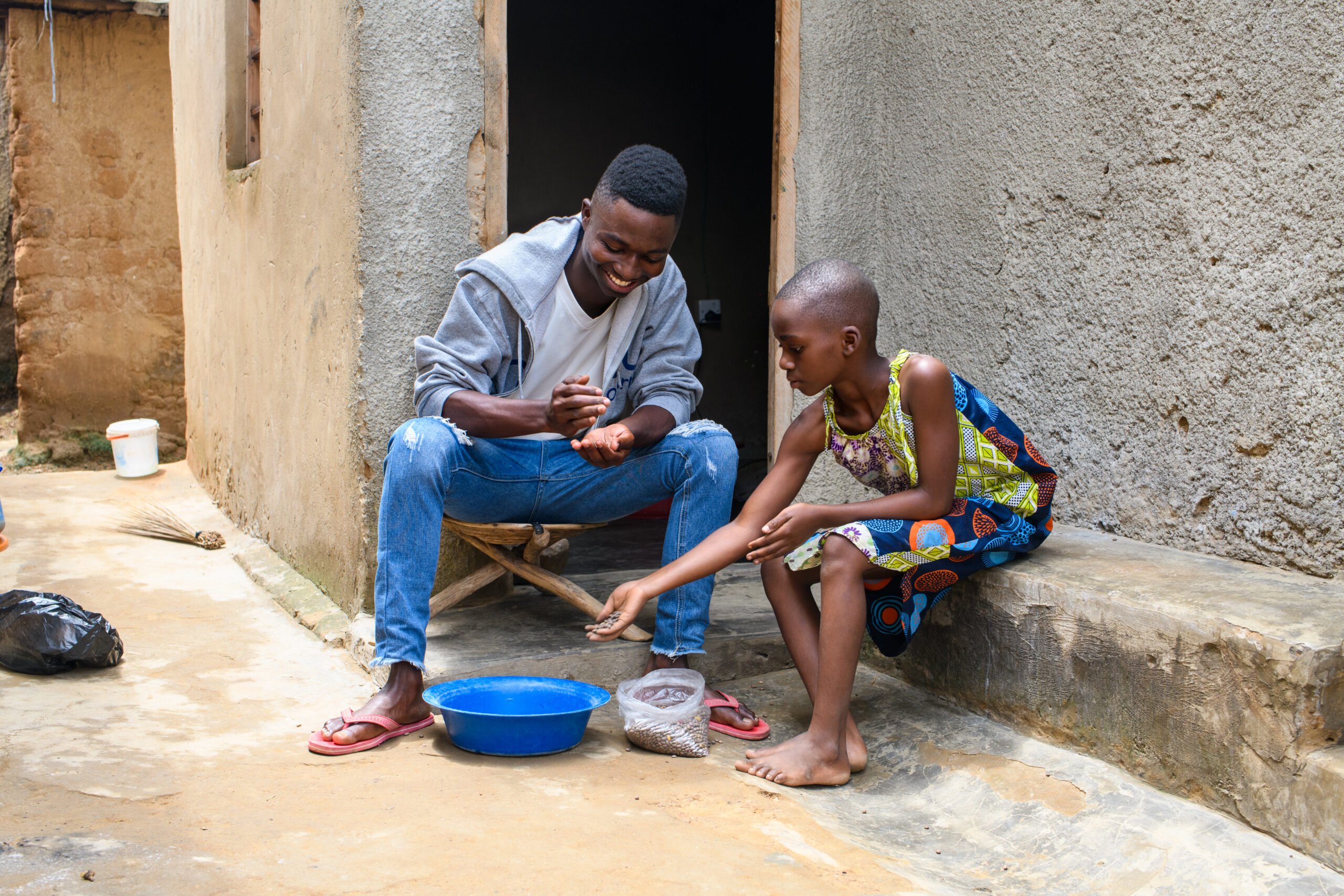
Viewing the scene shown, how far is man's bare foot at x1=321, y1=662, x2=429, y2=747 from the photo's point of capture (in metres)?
2.53

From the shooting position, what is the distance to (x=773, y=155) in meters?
3.57

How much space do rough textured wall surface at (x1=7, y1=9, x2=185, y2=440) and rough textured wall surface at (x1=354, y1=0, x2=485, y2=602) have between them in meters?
5.40

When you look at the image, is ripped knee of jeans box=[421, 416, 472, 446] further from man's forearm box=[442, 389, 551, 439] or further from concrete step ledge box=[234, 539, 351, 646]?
concrete step ledge box=[234, 539, 351, 646]

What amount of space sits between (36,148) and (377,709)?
21.8 ft

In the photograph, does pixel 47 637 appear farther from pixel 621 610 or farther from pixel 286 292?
pixel 621 610

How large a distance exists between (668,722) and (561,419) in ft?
2.48

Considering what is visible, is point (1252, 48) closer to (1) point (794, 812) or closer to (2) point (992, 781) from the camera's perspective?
(2) point (992, 781)

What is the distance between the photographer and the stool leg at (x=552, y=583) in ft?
10.00

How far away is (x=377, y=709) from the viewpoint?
256 centimetres

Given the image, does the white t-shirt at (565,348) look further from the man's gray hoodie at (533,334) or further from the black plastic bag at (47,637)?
the black plastic bag at (47,637)

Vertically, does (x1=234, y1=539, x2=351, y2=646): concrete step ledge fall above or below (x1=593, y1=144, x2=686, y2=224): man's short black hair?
below

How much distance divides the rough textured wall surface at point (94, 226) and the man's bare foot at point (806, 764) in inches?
261

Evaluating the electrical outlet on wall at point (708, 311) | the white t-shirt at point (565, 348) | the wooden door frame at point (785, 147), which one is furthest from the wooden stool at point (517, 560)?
the electrical outlet on wall at point (708, 311)

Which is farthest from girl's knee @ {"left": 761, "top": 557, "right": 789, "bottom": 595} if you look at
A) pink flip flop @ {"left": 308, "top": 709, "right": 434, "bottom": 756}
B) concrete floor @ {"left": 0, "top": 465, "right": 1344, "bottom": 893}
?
pink flip flop @ {"left": 308, "top": 709, "right": 434, "bottom": 756}
